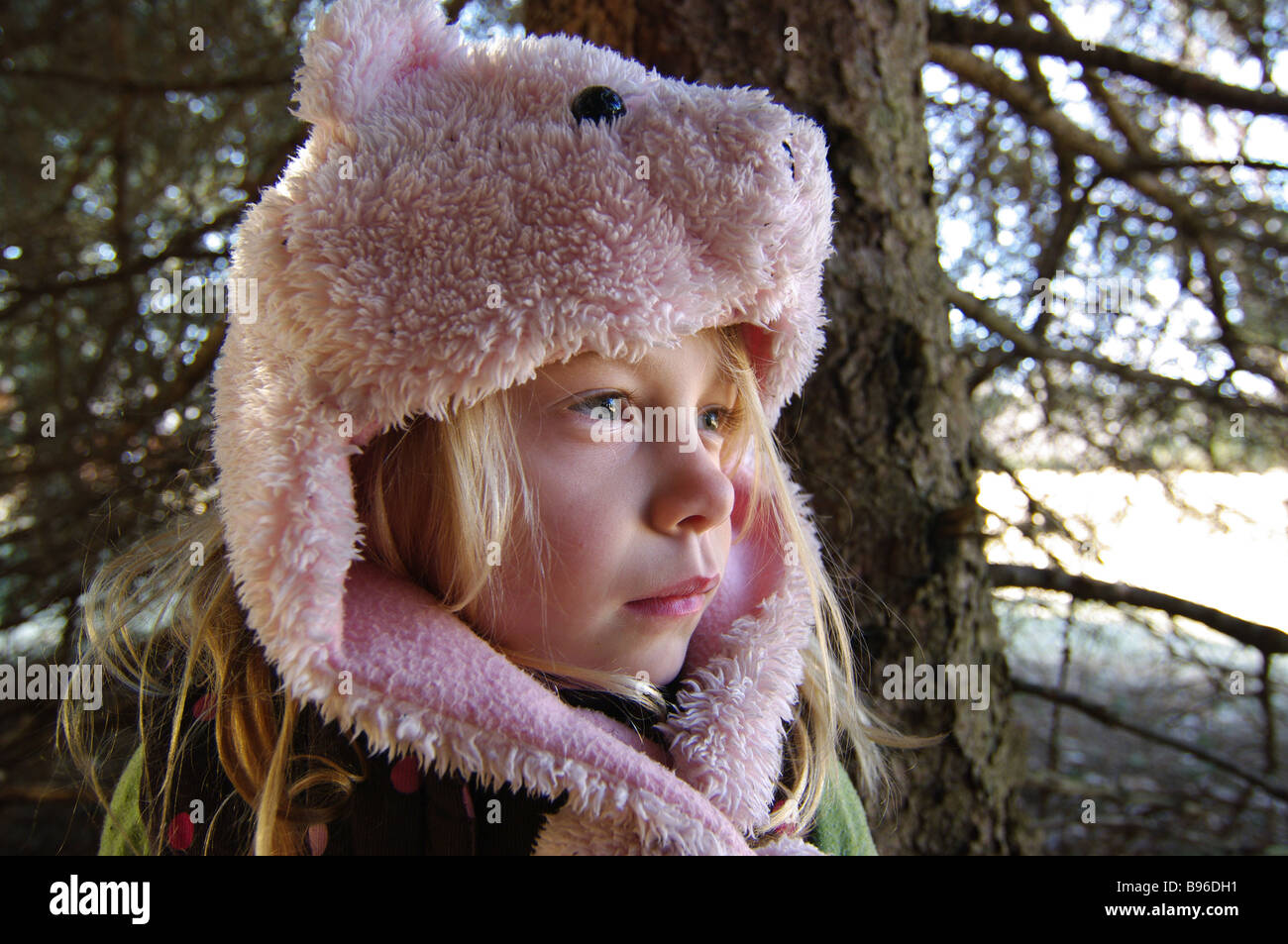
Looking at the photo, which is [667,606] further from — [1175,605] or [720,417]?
[1175,605]

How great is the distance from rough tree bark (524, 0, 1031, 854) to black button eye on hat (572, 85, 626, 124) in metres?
0.55

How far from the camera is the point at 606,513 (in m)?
0.86

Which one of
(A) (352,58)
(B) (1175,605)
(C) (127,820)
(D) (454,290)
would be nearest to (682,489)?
(D) (454,290)

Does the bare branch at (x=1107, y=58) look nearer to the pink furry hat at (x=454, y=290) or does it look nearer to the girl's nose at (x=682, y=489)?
the pink furry hat at (x=454, y=290)

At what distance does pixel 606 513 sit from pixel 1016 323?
1.32 metres

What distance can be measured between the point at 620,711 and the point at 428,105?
0.74 metres

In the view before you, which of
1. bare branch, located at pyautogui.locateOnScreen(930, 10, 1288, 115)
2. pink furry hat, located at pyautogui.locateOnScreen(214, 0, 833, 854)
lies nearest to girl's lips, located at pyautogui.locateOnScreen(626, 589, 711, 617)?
pink furry hat, located at pyautogui.locateOnScreen(214, 0, 833, 854)

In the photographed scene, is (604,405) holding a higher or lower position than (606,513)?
higher

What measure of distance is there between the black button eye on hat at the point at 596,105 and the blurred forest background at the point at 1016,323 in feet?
2.21

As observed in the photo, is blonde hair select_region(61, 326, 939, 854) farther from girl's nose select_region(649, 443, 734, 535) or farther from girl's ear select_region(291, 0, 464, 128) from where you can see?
girl's ear select_region(291, 0, 464, 128)

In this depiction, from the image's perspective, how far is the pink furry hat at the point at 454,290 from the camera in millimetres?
754

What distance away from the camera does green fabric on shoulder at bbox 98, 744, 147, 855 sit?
3.36 feet
